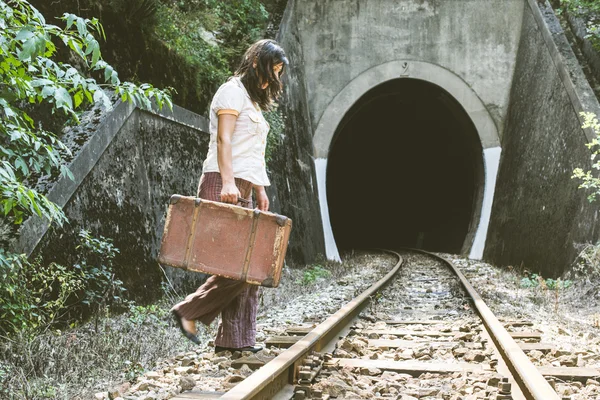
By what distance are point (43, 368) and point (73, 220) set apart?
1.41m

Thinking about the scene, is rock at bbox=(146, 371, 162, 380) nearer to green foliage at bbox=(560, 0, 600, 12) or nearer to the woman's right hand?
the woman's right hand

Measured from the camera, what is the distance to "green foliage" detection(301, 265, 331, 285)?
8.54 meters

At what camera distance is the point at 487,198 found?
43.8 feet

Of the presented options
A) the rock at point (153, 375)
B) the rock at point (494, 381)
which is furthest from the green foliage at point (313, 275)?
the rock at point (494, 381)

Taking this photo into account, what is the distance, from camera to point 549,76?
428 inches

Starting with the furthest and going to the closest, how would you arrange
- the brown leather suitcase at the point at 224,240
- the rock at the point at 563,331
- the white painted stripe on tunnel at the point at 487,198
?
the white painted stripe on tunnel at the point at 487,198 < the rock at the point at 563,331 < the brown leather suitcase at the point at 224,240

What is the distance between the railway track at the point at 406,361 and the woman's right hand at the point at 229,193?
33.7 inches

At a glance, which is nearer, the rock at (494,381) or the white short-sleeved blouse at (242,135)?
the rock at (494,381)

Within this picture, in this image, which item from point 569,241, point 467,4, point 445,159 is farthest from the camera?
point 445,159

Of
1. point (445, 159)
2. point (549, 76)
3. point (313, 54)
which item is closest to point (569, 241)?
point (549, 76)

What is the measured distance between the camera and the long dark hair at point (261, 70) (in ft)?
10.9

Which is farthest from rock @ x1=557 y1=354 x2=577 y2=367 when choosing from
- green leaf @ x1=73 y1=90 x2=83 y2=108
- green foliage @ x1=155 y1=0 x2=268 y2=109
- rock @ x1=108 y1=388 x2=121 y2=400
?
green foliage @ x1=155 y1=0 x2=268 y2=109

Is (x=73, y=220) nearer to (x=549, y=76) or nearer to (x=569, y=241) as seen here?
(x=569, y=241)

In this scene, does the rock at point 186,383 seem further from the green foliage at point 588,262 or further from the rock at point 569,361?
the green foliage at point 588,262
